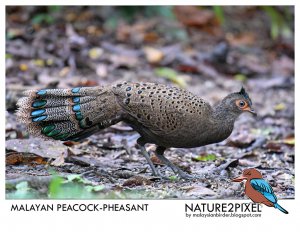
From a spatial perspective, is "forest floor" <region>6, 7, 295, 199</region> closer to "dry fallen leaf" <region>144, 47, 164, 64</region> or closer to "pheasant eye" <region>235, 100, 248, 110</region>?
"dry fallen leaf" <region>144, 47, 164, 64</region>

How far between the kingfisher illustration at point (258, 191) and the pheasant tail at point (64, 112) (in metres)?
1.39

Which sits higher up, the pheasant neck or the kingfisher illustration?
the pheasant neck

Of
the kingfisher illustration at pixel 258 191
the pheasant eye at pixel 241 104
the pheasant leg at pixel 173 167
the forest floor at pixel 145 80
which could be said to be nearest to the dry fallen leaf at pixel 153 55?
the forest floor at pixel 145 80

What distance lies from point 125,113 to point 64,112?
0.60m

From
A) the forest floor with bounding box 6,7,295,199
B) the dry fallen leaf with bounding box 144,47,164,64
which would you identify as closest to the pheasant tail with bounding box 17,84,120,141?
the forest floor with bounding box 6,7,295,199

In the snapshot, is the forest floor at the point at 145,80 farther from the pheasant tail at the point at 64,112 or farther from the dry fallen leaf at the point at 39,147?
the pheasant tail at the point at 64,112

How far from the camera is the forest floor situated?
A: 569 centimetres

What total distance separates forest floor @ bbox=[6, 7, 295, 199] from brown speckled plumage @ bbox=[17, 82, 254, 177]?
0.39m

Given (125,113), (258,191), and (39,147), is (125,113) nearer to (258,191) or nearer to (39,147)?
(39,147)

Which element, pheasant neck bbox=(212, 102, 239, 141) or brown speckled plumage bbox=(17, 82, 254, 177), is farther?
pheasant neck bbox=(212, 102, 239, 141)

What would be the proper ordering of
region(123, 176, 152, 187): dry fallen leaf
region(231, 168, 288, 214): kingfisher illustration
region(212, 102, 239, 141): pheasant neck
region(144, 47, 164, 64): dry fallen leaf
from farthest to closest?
region(144, 47, 164, 64): dry fallen leaf → region(212, 102, 239, 141): pheasant neck → region(123, 176, 152, 187): dry fallen leaf → region(231, 168, 288, 214): kingfisher illustration

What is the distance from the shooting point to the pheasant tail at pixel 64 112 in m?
5.74

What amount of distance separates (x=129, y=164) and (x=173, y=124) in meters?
A: 1.06
